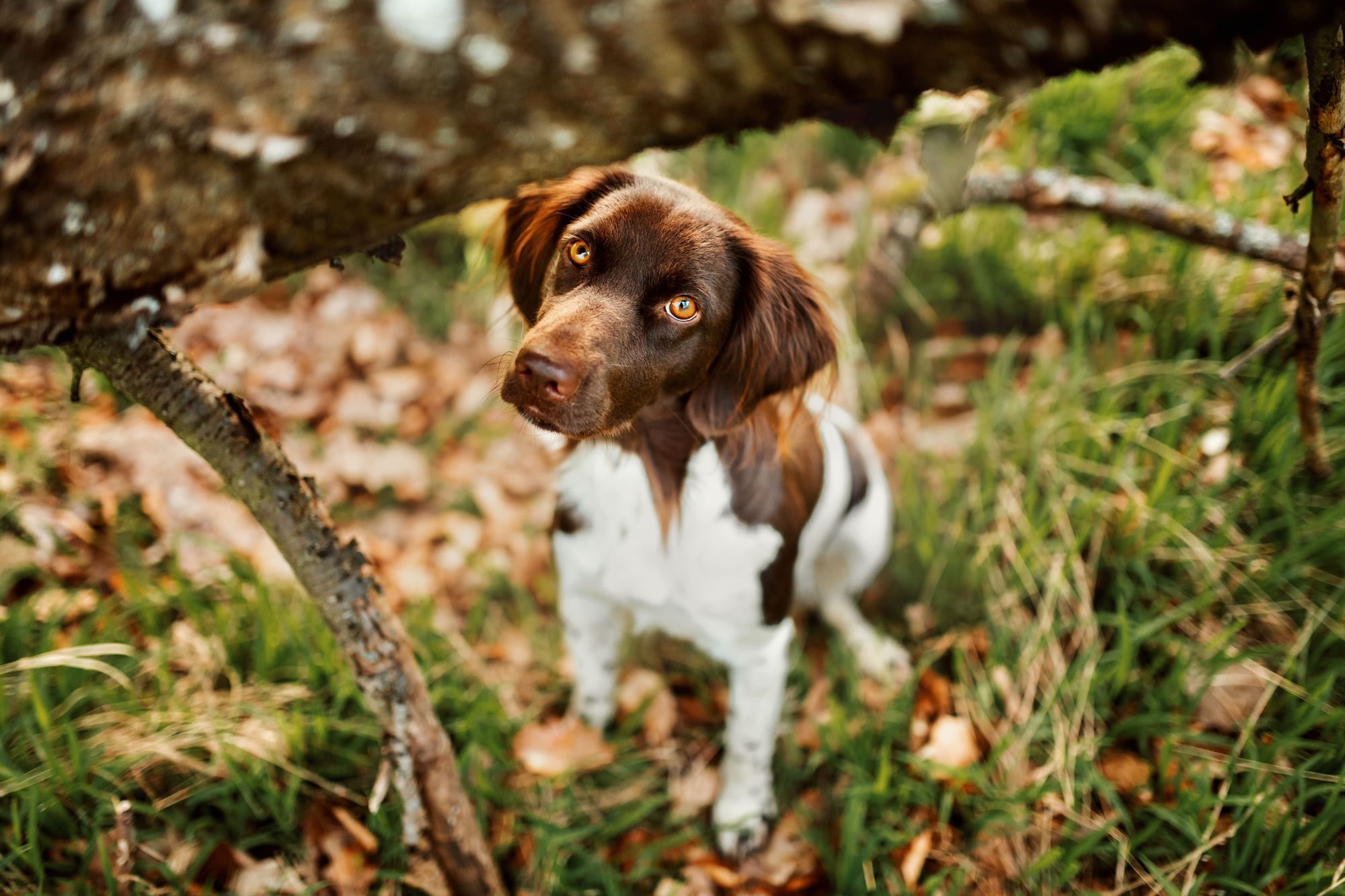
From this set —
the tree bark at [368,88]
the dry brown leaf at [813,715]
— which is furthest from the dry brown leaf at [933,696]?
the tree bark at [368,88]

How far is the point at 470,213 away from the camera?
3.47 metres

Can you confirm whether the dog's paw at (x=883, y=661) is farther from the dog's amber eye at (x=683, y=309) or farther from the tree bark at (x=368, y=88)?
the tree bark at (x=368, y=88)

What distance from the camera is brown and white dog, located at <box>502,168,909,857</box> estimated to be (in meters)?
1.57

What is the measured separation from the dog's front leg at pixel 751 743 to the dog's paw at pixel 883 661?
44 cm

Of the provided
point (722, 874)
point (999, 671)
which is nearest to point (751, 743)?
point (722, 874)

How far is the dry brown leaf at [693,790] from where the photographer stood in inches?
90.7

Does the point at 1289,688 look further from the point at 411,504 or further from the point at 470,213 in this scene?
the point at 470,213

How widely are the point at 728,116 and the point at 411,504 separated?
2.40 metres

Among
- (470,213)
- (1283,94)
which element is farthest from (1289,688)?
(470,213)

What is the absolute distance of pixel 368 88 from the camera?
2.82ft

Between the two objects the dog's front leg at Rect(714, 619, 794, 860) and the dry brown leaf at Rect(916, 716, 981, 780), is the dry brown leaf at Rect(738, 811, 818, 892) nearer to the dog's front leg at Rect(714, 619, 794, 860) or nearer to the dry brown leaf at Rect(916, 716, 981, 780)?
the dog's front leg at Rect(714, 619, 794, 860)

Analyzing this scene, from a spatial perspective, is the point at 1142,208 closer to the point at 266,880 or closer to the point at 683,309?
the point at 683,309

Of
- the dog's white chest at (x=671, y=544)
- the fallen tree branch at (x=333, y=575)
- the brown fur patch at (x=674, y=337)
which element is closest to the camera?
the fallen tree branch at (x=333, y=575)

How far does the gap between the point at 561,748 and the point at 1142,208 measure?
2473 mm
